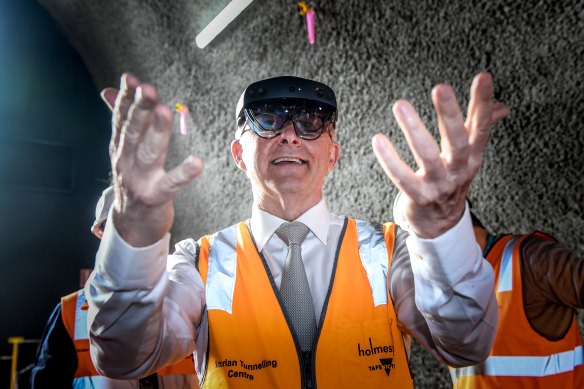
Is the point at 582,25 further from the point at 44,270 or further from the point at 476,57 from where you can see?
the point at 44,270

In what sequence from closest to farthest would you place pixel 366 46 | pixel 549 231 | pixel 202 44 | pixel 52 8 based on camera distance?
pixel 549 231, pixel 366 46, pixel 202 44, pixel 52 8

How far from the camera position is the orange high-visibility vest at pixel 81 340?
186cm

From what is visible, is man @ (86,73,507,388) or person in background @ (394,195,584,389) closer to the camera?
man @ (86,73,507,388)

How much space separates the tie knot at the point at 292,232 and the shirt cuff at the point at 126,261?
0.50 m

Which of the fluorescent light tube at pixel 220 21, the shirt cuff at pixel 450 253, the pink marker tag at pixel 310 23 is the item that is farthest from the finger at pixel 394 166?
the fluorescent light tube at pixel 220 21

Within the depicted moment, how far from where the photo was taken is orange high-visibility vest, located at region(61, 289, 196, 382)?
1.86 m

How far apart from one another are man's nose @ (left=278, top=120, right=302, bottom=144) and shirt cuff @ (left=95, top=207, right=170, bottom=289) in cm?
61

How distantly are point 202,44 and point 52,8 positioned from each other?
2924 mm

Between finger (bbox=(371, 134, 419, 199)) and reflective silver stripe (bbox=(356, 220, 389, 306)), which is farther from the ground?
finger (bbox=(371, 134, 419, 199))

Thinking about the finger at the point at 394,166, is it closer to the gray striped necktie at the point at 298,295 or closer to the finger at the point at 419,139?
the finger at the point at 419,139

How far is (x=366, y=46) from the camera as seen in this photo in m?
2.35

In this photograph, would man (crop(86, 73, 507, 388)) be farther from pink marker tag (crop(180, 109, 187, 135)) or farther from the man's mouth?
pink marker tag (crop(180, 109, 187, 135))

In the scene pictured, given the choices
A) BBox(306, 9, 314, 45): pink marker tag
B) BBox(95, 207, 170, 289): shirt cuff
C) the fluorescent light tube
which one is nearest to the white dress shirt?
BBox(95, 207, 170, 289): shirt cuff

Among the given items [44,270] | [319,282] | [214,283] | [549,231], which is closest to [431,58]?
[549,231]
